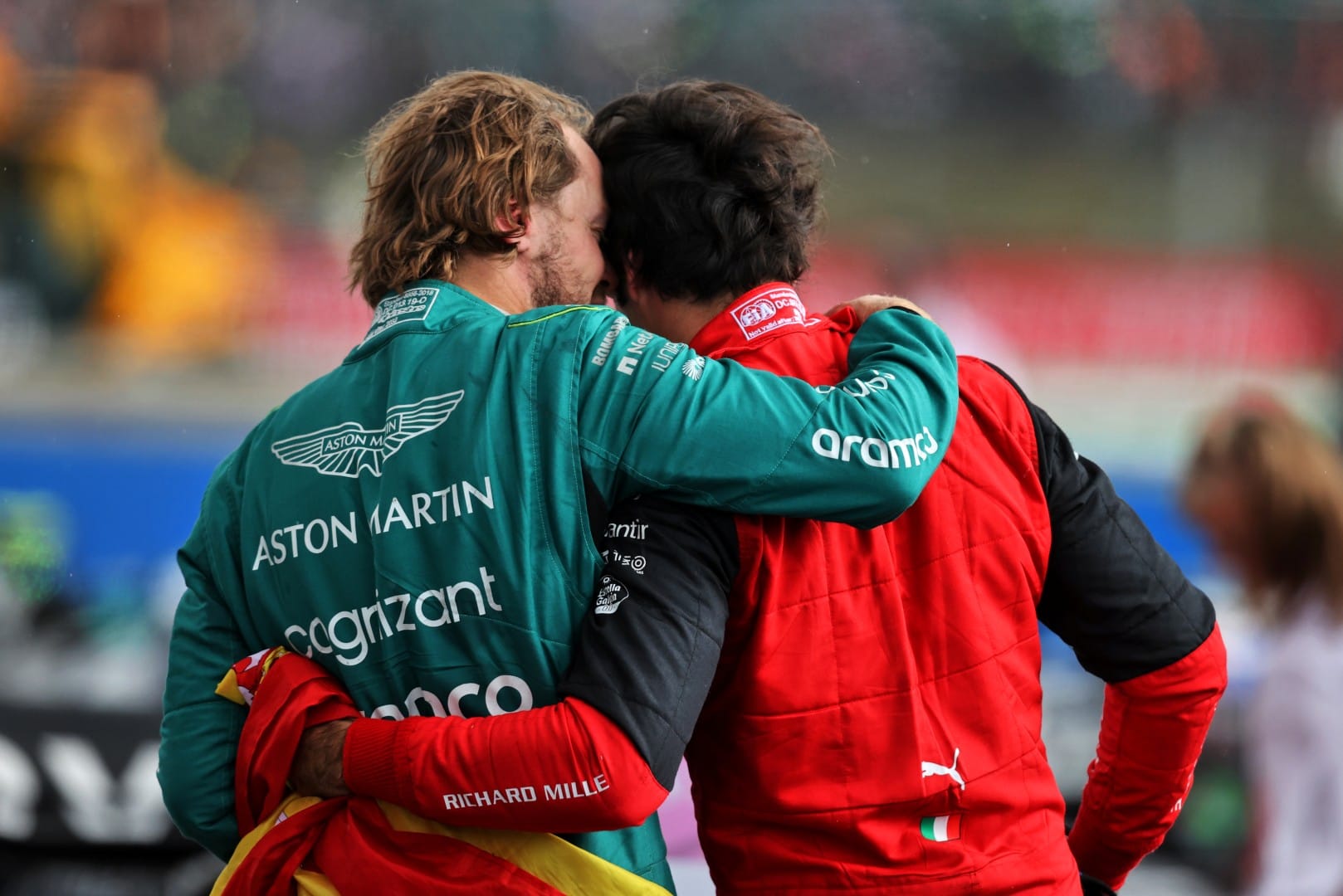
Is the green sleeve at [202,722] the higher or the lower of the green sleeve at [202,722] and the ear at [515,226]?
the lower

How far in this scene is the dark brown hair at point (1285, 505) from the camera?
3.72 m

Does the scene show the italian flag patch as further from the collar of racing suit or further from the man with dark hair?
the collar of racing suit

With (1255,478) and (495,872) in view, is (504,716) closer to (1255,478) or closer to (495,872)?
(495,872)

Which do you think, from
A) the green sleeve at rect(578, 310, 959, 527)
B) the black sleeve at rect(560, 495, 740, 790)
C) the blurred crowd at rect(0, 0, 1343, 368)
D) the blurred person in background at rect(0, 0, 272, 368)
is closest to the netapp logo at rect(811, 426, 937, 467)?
the green sleeve at rect(578, 310, 959, 527)

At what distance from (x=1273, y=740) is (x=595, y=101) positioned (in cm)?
267

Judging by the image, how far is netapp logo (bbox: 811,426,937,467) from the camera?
1221mm

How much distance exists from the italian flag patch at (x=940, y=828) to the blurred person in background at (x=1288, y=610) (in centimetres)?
272

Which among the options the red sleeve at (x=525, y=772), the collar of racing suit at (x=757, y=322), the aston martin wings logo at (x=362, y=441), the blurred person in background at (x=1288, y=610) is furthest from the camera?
the blurred person in background at (x=1288, y=610)

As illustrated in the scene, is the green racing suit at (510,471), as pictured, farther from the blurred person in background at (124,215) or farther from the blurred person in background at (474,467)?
the blurred person in background at (124,215)

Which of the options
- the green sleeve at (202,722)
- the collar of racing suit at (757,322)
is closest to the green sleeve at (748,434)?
the collar of racing suit at (757,322)

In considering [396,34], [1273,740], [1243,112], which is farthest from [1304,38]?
[396,34]

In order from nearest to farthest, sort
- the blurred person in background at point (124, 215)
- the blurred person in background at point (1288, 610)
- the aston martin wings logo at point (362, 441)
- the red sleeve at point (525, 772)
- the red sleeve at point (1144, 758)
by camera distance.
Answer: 1. the red sleeve at point (525, 772)
2. the aston martin wings logo at point (362, 441)
3. the red sleeve at point (1144, 758)
4. the blurred person in background at point (1288, 610)
5. the blurred person in background at point (124, 215)

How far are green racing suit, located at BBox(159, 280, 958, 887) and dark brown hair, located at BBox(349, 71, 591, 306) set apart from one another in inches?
3.5

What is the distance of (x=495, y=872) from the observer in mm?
1244
